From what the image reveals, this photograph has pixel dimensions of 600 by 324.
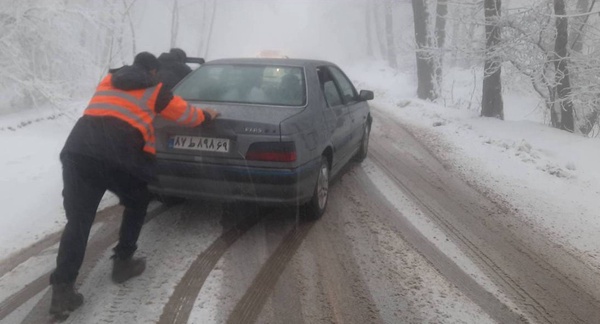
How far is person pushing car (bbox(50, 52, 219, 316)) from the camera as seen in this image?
303 centimetres

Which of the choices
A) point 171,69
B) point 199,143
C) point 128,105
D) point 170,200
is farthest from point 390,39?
point 128,105

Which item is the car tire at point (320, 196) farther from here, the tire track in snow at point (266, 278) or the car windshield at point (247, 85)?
the car windshield at point (247, 85)

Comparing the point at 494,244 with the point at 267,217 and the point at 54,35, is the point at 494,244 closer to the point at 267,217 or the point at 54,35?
the point at 267,217

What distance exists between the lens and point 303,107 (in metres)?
4.54

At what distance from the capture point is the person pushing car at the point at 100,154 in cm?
303

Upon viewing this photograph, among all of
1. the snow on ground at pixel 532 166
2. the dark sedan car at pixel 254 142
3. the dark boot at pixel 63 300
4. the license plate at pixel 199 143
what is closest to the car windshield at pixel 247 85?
the dark sedan car at pixel 254 142

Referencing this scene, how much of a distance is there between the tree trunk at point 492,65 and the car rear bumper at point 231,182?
799 cm

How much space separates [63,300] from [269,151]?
192cm

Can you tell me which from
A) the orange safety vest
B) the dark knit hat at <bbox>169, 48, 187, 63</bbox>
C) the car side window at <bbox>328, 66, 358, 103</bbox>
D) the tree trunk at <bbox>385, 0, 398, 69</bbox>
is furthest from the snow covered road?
the tree trunk at <bbox>385, 0, 398, 69</bbox>

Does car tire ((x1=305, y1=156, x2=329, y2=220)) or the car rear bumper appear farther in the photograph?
car tire ((x1=305, y1=156, x2=329, y2=220))

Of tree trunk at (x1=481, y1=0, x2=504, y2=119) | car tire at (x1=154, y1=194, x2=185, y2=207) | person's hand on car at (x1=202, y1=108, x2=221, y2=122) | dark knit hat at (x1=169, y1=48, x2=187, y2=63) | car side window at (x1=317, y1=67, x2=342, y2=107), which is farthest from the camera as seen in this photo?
tree trunk at (x1=481, y1=0, x2=504, y2=119)

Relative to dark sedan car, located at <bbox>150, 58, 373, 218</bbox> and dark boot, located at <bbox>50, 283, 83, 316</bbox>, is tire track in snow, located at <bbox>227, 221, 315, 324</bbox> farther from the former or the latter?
dark boot, located at <bbox>50, 283, 83, 316</bbox>

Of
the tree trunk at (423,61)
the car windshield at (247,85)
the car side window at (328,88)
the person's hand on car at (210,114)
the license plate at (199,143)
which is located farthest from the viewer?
the tree trunk at (423,61)

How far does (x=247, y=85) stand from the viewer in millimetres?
4777
